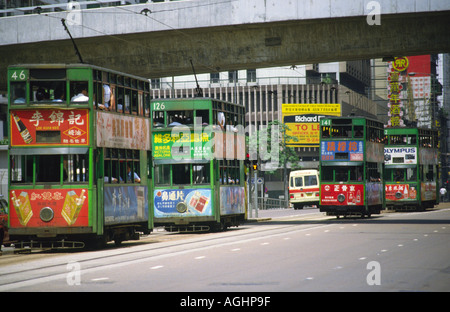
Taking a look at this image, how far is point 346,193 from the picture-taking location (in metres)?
37.9

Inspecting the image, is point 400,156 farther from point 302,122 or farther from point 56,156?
point 302,122

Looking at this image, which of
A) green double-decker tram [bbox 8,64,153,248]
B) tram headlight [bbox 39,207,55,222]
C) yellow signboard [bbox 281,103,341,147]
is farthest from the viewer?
yellow signboard [bbox 281,103,341,147]

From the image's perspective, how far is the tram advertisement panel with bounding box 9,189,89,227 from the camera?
1966 centimetres

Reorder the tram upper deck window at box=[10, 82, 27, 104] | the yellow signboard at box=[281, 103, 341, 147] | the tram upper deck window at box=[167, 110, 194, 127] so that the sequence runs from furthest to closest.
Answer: the yellow signboard at box=[281, 103, 341, 147]
the tram upper deck window at box=[167, 110, 194, 127]
the tram upper deck window at box=[10, 82, 27, 104]

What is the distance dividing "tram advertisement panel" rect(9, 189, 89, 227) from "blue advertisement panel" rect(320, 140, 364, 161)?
64.8ft

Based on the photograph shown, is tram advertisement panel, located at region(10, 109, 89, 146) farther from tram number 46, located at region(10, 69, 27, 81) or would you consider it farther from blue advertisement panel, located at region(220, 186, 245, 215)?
blue advertisement panel, located at region(220, 186, 245, 215)

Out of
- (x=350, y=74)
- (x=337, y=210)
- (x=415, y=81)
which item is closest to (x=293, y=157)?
(x=350, y=74)

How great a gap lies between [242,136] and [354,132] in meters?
7.74

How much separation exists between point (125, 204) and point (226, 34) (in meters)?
11.4

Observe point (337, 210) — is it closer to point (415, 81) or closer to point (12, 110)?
point (12, 110)

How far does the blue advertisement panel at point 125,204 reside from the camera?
68.4ft

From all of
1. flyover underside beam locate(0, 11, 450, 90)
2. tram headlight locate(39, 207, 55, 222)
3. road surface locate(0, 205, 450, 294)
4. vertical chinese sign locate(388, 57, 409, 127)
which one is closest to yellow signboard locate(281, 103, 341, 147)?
vertical chinese sign locate(388, 57, 409, 127)

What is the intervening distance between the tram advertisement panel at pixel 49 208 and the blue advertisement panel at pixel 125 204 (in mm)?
840

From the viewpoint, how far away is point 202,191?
2809 cm
